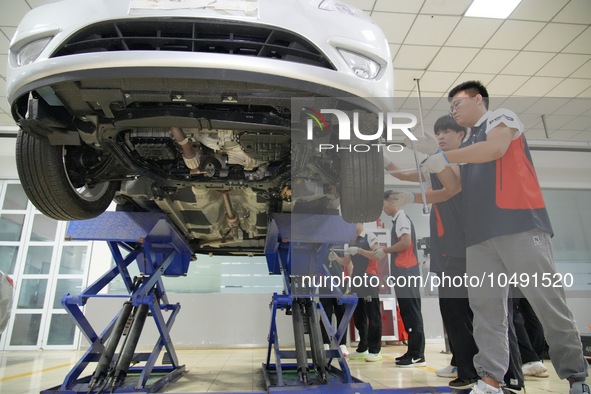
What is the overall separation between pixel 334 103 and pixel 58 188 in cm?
119

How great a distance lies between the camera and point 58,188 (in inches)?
59.6

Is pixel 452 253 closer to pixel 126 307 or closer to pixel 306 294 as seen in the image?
pixel 306 294

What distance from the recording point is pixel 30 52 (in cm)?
114

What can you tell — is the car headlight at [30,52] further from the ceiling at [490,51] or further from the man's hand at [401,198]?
the ceiling at [490,51]

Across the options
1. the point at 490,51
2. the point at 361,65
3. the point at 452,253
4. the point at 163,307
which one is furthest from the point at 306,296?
the point at 490,51

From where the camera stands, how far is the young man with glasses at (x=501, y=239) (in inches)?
53.3

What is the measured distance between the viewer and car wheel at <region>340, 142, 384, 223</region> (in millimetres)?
1430

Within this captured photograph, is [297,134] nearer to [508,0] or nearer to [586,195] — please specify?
[508,0]

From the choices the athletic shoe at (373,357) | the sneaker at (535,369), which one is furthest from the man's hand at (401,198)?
the athletic shoe at (373,357)

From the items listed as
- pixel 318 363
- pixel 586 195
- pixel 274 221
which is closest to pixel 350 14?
pixel 274 221

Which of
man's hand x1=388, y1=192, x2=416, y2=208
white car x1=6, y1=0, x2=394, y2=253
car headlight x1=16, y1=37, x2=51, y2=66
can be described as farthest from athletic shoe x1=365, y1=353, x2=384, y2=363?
car headlight x1=16, y1=37, x2=51, y2=66

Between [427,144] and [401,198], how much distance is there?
34cm

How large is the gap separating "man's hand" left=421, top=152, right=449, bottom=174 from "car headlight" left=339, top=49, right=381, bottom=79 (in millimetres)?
706

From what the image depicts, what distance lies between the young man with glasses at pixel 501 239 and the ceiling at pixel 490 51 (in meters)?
2.59
